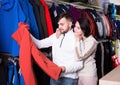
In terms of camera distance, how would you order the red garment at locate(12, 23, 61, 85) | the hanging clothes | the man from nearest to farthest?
the red garment at locate(12, 23, 61, 85), the man, the hanging clothes

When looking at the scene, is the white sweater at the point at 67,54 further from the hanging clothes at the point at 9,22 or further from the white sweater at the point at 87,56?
the hanging clothes at the point at 9,22

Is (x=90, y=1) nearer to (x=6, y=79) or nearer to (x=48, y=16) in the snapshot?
(x=48, y=16)

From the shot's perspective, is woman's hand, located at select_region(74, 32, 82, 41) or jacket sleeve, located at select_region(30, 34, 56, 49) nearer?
woman's hand, located at select_region(74, 32, 82, 41)

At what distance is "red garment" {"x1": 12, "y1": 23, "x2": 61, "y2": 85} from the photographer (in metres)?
2.04

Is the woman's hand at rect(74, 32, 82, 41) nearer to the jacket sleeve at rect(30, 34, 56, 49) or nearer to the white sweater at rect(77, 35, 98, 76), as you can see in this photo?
the white sweater at rect(77, 35, 98, 76)

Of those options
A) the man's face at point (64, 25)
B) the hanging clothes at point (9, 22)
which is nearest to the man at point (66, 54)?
the man's face at point (64, 25)

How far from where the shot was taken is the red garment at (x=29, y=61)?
2041 mm

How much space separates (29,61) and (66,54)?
13.4 inches

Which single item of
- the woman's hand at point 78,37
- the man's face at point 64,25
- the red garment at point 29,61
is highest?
the man's face at point 64,25

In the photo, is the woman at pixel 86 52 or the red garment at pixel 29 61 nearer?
the red garment at pixel 29 61

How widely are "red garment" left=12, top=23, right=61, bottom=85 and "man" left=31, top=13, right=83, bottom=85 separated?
95 millimetres

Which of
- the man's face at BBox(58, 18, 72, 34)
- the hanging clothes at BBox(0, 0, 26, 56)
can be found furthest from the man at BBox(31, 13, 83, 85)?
the hanging clothes at BBox(0, 0, 26, 56)

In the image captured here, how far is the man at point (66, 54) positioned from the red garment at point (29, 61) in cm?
9

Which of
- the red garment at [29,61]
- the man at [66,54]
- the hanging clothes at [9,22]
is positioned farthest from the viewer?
the hanging clothes at [9,22]
